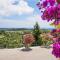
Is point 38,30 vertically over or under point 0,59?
over

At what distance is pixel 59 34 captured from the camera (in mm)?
1533

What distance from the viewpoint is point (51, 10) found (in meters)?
1.48

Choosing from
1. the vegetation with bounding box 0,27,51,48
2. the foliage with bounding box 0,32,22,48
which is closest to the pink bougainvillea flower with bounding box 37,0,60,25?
the vegetation with bounding box 0,27,51,48

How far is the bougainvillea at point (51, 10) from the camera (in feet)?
4.85

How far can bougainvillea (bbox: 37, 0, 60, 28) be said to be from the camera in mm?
1477

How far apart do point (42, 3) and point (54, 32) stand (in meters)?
0.19

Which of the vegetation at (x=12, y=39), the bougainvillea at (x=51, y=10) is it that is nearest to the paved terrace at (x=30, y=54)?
the vegetation at (x=12, y=39)

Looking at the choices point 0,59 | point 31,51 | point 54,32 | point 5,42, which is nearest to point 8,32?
point 5,42

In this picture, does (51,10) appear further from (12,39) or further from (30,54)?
(12,39)

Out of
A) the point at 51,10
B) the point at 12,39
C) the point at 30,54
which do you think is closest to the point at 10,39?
the point at 12,39

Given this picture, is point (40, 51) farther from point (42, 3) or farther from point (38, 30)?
point (42, 3)

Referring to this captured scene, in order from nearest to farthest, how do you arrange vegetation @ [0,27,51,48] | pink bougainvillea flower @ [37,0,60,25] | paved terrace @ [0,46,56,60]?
pink bougainvillea flower @ [37,0,60,25]
paved terrace @ [0,46,56,60]
vegetation @ [0,27,51,48]

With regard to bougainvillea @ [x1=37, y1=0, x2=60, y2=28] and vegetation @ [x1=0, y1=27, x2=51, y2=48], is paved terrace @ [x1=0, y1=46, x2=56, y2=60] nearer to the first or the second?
vegetation @ [x1=0, y1=27, x2=51, y2=48]

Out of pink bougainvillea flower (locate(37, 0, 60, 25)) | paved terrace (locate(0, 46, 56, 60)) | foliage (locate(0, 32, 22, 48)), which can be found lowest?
paved terrace (locate(0, 46, 56, 60))
